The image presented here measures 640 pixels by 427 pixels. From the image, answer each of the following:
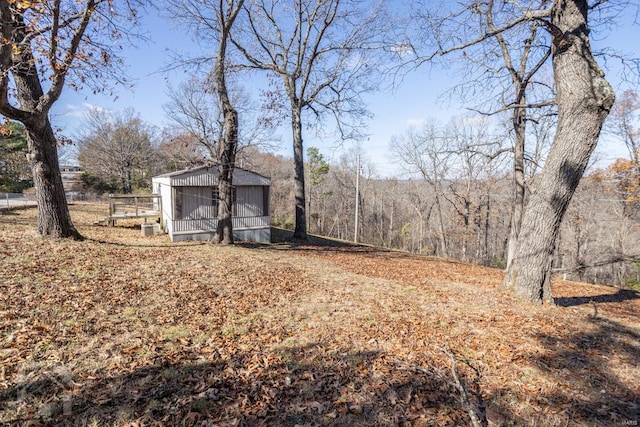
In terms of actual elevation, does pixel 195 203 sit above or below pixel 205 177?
below

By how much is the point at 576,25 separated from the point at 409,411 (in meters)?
6.08

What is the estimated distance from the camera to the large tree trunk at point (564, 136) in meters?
4.52

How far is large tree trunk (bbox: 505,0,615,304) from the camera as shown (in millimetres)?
4520

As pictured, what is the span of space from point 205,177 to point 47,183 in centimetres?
501

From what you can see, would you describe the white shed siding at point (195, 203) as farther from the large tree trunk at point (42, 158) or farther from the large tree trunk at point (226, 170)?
the large tree trunk at point (42, 158)

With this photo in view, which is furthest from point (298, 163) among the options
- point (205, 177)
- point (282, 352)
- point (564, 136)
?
point (282, 352)

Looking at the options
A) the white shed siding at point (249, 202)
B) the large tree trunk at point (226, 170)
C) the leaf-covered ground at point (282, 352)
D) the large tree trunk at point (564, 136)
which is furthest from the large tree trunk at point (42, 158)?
the large tree trunk at point (564, 136)

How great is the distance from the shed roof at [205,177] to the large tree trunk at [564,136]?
9.55 m

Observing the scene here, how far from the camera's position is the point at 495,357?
3.25 meters

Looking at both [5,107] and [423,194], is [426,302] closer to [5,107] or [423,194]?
[5,107]

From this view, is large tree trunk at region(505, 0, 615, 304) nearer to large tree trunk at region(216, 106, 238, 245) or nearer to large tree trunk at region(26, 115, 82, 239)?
large tree trunk at region(216, 106, 238, 245)

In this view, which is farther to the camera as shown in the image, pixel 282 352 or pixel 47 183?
pixel 47 183

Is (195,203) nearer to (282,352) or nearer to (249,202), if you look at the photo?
(249,202)

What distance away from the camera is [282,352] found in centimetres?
329
